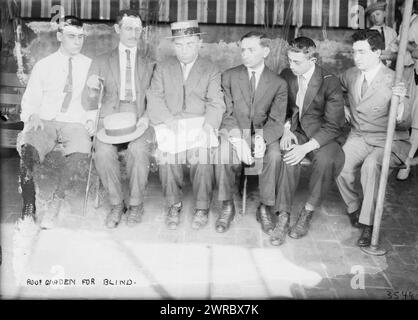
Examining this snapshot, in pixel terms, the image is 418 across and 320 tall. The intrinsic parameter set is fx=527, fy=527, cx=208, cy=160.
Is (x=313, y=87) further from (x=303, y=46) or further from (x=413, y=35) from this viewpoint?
(x=413, y=35)

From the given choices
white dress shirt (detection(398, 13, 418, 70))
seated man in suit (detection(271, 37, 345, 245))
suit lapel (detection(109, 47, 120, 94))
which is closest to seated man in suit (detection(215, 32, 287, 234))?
seated man in suit (detection(271, 37, 345, 245))

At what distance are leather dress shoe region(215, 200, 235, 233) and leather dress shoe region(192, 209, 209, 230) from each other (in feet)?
0.42

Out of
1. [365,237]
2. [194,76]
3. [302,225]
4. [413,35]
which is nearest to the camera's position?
[365,237]

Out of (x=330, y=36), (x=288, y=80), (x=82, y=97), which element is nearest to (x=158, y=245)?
(x=82, y=97)

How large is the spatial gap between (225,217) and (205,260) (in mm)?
674

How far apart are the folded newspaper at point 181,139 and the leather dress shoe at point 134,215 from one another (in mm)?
640

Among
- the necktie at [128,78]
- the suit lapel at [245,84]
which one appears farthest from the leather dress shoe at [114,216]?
the suit lapel at [245,84]

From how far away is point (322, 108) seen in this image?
5.34m

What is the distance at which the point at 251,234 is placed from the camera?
5090 millimetres

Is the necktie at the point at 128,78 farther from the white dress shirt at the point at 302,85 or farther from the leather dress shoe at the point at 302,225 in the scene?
the leather dress shoe at the point at 302,225

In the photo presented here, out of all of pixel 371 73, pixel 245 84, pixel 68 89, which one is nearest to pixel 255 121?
pixel 245 84

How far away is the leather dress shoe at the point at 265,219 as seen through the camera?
511 cm
